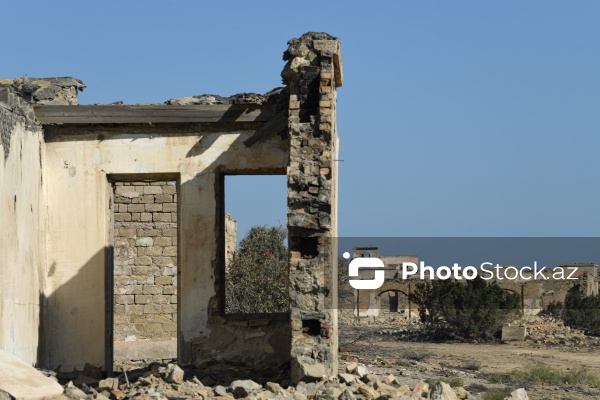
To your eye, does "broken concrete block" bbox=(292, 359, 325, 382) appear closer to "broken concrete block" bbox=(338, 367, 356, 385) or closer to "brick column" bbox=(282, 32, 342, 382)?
"brick column" bbox=(282, 32, 342, 382)

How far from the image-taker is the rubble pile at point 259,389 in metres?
9.52

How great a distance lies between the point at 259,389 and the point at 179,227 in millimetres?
2741

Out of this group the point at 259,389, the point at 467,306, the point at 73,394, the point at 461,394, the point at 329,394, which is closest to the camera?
the point at 73,394

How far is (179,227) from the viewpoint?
11.8m

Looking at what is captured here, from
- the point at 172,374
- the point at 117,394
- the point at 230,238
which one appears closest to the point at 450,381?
the point at 172,374

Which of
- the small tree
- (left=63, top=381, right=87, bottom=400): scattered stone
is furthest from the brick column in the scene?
the small tree

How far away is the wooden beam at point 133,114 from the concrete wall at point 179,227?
4.8 inches

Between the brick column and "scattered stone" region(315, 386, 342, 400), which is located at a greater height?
the brick column

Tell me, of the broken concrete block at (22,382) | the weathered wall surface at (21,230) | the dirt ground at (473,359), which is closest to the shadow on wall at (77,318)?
the weathered wall surface at (21,230)

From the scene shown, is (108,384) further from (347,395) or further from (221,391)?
(347,395)

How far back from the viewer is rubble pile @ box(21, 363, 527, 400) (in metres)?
9.52

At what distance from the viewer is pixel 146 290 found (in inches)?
643

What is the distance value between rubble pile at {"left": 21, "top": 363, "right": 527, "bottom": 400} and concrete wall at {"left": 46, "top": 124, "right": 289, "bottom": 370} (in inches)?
30.7

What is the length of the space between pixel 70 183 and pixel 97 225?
638 mm
